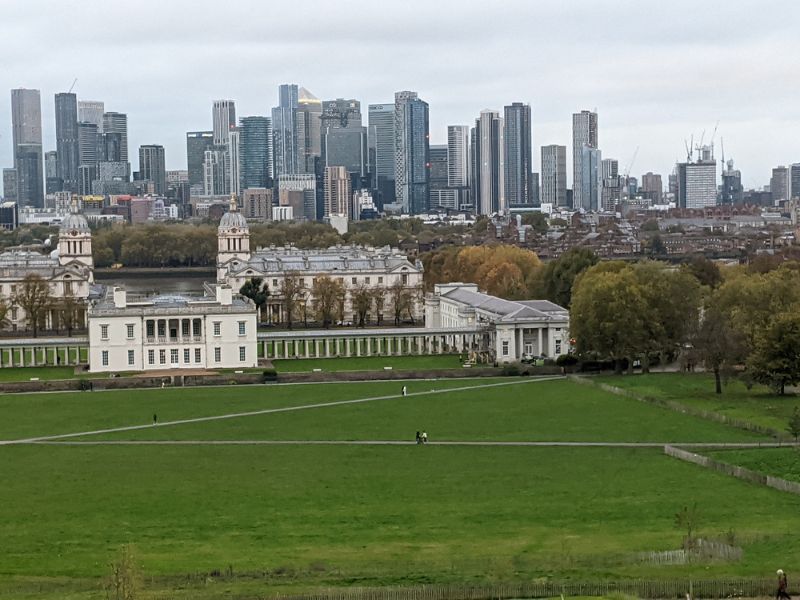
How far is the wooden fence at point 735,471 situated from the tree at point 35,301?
54.4m

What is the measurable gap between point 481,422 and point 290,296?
50.2 meters

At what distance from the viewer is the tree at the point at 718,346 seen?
66438 millimetres

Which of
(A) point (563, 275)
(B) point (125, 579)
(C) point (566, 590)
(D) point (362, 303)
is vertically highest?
(A) point (563, 275)

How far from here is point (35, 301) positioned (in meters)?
99.0

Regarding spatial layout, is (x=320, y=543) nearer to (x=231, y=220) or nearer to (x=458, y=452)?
(x=458, y=452)

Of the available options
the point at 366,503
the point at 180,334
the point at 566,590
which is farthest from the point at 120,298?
the point at 566,590

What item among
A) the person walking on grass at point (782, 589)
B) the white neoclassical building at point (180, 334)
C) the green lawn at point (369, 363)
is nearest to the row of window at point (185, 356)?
the white neoclassical building at point (180, 334)

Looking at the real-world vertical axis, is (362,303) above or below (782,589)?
above

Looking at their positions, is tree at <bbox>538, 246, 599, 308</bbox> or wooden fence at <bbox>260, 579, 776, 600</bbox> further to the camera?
tree at <bbox>538, 246, 599, 308</bbox>

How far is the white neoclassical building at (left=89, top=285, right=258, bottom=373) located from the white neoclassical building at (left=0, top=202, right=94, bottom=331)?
16671 mm

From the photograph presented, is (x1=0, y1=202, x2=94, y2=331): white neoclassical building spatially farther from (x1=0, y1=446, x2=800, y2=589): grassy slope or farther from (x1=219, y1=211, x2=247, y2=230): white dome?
(x1=0, y1=446, x2=800, y2=589): grassy slope

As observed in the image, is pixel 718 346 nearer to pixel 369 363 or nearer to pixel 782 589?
pixel 369 363

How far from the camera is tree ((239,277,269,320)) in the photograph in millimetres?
107562

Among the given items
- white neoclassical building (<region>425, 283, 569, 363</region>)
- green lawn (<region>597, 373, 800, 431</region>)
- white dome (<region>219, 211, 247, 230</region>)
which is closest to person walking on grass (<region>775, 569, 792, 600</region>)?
green lawn (<region>597, 373, 800, 431</region>)
